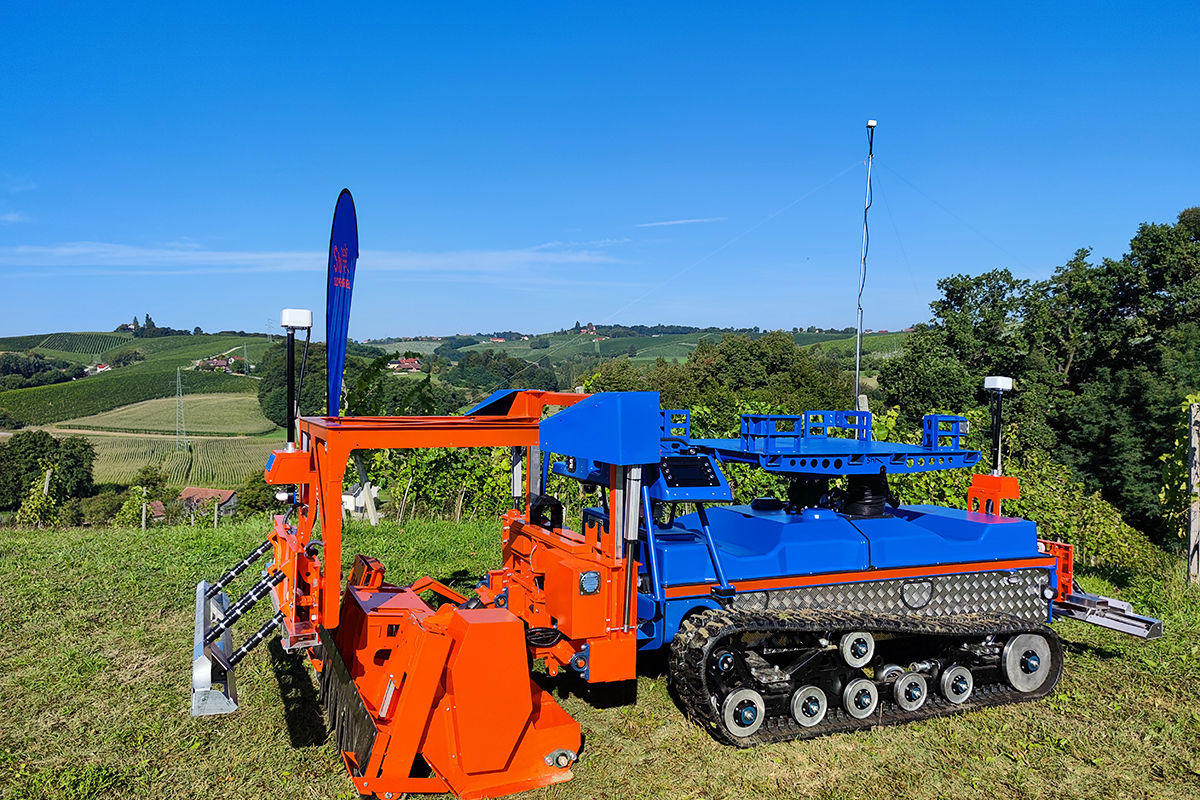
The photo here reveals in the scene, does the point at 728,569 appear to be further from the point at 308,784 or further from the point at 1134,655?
the point at 1134,655

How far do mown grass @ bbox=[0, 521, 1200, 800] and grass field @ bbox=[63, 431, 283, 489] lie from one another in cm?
4793

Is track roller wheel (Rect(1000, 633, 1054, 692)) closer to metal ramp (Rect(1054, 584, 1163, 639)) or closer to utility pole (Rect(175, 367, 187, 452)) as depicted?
metal ramp (Rect(1054, 584, 1163, 639))

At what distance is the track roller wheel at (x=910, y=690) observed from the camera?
20.2 feet

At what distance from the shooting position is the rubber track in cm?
564

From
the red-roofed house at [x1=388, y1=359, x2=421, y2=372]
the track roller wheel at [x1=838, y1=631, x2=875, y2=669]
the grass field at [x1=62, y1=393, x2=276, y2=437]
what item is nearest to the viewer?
the track roller wheel at [x1=838, y1=631, x2=875, y2=669]

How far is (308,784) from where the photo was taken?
511 cm

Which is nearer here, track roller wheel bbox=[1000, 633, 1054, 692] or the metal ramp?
track roller wheel bbox=[1000, 633, 1054, 692]

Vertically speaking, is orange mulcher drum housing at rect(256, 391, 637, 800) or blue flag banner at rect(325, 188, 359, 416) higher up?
blue flag banner at rect(325, 188, 359, 416)

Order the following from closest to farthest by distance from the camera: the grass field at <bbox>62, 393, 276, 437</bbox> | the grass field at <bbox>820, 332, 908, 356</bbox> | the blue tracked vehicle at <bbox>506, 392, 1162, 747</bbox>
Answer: the blue tracked vehicle at <bbox>506, 392, 1162, 747</bbox>, the grass field at <bbox>62, 393, 276, 437</bbox>, the grass field at <bbox>820, 332, 908, 356</bbox>

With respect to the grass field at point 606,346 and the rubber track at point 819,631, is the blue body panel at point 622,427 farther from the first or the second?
the grass field at point 606,346

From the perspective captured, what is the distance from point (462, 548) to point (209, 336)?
330 feet

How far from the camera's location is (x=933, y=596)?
6.70m

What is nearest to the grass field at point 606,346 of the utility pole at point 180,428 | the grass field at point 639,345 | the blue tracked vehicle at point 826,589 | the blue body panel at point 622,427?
the grass field at point 639,345

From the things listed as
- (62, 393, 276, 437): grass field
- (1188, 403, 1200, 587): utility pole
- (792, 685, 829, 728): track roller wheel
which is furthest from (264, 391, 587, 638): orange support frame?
(62, 393, 276, 437): grass field
